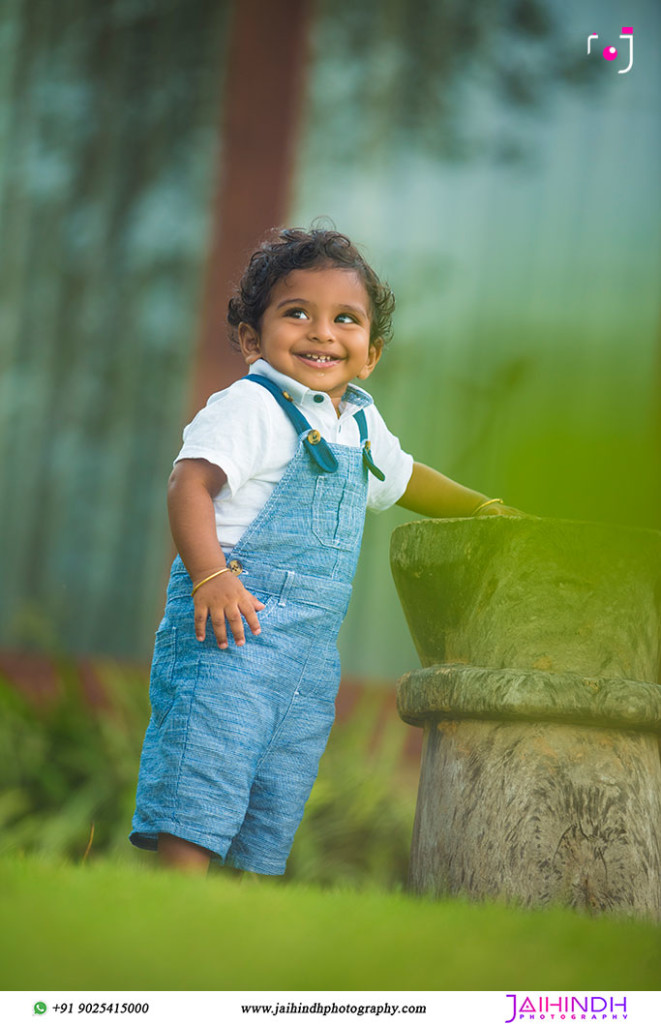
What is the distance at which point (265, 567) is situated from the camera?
133cm

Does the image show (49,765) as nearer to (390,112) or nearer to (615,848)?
(615,848)

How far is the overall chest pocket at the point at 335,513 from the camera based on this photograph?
4.50ft

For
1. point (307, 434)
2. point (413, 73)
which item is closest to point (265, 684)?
point (307, 434)

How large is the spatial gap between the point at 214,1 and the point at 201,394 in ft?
3.96

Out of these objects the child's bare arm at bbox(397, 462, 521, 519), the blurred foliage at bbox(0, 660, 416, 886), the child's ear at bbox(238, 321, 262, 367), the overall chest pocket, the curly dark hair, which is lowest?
the blurred foliage at bbox(0, 660, 416, 886)

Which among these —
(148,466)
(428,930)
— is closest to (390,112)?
(148,466)

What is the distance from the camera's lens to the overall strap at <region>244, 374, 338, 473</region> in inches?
54.0

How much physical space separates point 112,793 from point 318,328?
4.17 ft

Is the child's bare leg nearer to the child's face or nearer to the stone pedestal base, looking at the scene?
the stone pedestal base

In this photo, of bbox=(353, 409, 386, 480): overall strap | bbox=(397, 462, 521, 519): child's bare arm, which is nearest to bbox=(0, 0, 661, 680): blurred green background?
bbox=(397, 462, 521, 519): child's bare arm

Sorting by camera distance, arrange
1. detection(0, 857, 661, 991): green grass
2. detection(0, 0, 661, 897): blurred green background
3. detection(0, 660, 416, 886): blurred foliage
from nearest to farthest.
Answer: detection(0, 857, 661, 991): green grass, detection(0, 660, 416, 886): blurred foliage, detection(0, 0, 661, 897): blurred green background

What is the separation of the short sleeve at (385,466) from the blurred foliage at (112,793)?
0.93 meters

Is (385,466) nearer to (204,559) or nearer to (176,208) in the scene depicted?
(204,559)

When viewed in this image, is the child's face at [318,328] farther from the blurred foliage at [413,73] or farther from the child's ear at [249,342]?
the blurred foliage at [413,73]
